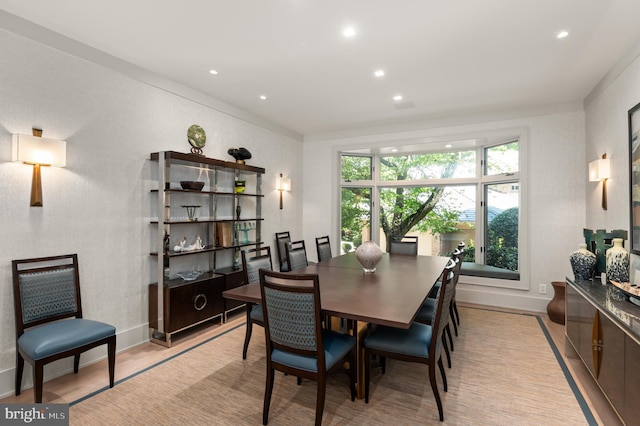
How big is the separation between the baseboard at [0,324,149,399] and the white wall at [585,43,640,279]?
474 centimetres

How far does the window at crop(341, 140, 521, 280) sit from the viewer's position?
4938mm

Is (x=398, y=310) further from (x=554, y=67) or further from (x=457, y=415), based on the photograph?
(x=554, y=67)

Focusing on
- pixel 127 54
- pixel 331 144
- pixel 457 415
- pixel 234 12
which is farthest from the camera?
pixel 331 144

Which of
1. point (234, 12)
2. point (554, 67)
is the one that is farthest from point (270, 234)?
point (554, 67)

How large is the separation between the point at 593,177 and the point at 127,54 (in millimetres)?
4986

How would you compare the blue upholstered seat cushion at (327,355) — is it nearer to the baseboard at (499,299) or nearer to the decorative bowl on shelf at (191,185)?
the decorative bowl on shelf at (191,185)

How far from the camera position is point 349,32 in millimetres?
2686

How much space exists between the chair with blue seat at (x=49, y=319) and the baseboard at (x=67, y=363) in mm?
73

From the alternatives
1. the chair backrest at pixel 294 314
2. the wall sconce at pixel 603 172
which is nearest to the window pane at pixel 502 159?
the wall sconce at pixel 603 172

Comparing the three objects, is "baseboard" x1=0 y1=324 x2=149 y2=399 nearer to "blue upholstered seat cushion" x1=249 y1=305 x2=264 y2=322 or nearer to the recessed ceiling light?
"blue upholstered seat cushion" x1=249 y1=305 x2=264 y2=322

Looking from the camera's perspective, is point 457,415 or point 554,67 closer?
point 457,415

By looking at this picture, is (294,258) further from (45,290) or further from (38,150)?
(38,150)

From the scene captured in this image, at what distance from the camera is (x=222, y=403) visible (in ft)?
7.64

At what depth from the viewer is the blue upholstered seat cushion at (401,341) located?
2193mm
